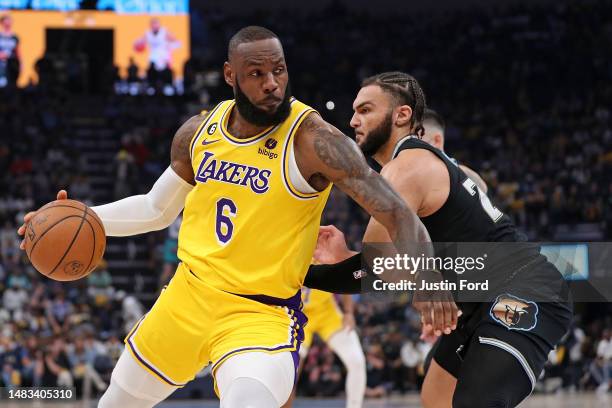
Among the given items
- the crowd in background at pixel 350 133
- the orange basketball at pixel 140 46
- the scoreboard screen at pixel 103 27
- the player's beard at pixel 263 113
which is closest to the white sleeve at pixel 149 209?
the player's beard at pixel 263 113

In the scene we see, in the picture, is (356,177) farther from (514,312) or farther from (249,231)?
(514,312)

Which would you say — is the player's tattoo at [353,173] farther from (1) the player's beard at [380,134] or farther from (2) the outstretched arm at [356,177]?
(1) the player's beard at [380,134]

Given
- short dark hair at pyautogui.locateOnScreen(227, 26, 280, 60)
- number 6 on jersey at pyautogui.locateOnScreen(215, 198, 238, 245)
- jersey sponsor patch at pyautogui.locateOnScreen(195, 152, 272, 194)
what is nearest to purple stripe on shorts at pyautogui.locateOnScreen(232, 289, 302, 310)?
number 6 on jersey at pyautogui.locateOnScreen(215, 198, 238, 245)

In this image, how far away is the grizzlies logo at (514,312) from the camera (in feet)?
13.3

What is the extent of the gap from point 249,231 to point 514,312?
123cm

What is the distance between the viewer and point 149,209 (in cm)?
444

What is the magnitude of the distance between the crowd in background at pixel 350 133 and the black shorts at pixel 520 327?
8.81m

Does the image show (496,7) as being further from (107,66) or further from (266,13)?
(107,66)

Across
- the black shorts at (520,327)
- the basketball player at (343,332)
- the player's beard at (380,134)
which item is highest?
the player's beard at (380,134)

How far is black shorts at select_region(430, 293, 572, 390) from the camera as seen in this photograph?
13.1ft

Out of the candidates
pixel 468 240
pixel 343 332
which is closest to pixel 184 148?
pixel 468 240

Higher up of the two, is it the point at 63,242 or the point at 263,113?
the point at 263,113

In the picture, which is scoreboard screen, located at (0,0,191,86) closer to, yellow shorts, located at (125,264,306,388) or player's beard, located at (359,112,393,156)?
player's beard, located at (359,112,393,156)

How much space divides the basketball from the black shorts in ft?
5.62
